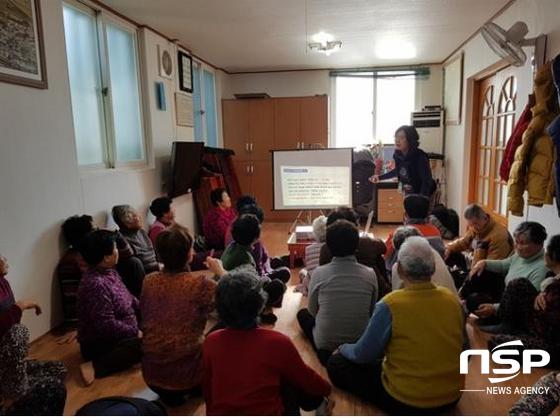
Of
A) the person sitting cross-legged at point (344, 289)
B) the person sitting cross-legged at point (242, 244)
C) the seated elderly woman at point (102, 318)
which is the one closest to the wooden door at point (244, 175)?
the person sitting cross-legged at point (242, 244)

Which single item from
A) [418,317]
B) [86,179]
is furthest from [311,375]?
[86,179]

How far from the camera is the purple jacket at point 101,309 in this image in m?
2.27

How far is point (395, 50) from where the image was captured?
5504 mm

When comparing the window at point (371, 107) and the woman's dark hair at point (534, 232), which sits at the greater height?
the window at point (371, 107)

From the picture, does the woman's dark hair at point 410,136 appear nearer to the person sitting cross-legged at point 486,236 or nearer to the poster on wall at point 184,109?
the person sitting cross-legged at point 486,236

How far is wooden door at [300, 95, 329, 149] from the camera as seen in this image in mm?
6492

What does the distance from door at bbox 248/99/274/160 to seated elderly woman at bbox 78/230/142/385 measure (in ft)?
14.8

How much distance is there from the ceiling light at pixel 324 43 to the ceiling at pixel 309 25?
9 centimetres

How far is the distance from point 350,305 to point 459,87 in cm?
434

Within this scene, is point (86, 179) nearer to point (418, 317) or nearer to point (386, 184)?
point (418, 317)

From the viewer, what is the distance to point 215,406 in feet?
4.39

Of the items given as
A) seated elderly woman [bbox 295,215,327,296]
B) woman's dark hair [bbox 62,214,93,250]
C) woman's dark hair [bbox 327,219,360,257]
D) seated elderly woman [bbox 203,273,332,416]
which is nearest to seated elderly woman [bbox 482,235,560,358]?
woman's dark hair [bbox 327,219,360,257]

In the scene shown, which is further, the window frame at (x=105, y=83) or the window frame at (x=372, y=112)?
the window frame at (x=372, y=112)

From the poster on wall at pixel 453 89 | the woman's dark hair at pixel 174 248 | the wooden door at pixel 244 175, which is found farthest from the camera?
the wooden door at pixel 244 175
